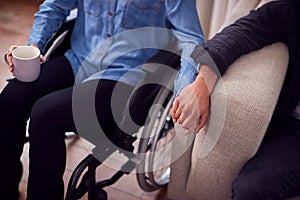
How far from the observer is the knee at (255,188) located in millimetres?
1100

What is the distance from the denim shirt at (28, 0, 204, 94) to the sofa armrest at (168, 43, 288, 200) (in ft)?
0.45

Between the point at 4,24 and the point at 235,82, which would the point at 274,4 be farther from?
the point at 4,24

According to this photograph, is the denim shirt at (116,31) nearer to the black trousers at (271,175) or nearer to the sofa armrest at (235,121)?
the sofa armrest at (235,121)

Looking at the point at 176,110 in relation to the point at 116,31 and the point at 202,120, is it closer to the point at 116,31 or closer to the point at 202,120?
the point at 202,120

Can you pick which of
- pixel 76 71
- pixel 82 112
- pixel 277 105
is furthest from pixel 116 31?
pixel 277 105

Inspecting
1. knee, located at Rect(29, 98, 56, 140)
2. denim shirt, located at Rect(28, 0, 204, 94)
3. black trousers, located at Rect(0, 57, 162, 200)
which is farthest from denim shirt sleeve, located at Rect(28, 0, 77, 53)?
knee, located at Rect(29, 98, 56, 140)

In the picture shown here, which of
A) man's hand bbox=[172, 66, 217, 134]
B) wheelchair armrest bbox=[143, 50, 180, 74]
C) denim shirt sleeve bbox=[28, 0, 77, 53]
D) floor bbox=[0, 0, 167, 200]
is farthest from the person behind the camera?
floor bbox=[0, 0, 167, 200]

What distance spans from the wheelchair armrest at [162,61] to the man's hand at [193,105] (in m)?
0.12

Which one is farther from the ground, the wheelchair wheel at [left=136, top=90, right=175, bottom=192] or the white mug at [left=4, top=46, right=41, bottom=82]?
the white mug at [left=4, top=46, right=41, bottom=82]

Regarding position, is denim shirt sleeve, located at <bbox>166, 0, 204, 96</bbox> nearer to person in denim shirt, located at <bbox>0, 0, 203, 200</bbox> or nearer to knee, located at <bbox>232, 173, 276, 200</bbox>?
person in denim shirt, located at <bbox>0, 0, 203, 200</bbox>

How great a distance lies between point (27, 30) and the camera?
8.74 ft

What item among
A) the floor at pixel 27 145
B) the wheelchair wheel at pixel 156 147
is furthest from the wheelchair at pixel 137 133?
the floor at pixel 27 145

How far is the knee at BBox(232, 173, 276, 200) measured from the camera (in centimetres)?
110

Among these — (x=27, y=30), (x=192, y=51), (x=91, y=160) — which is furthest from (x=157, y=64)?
(x=27, y=30)
